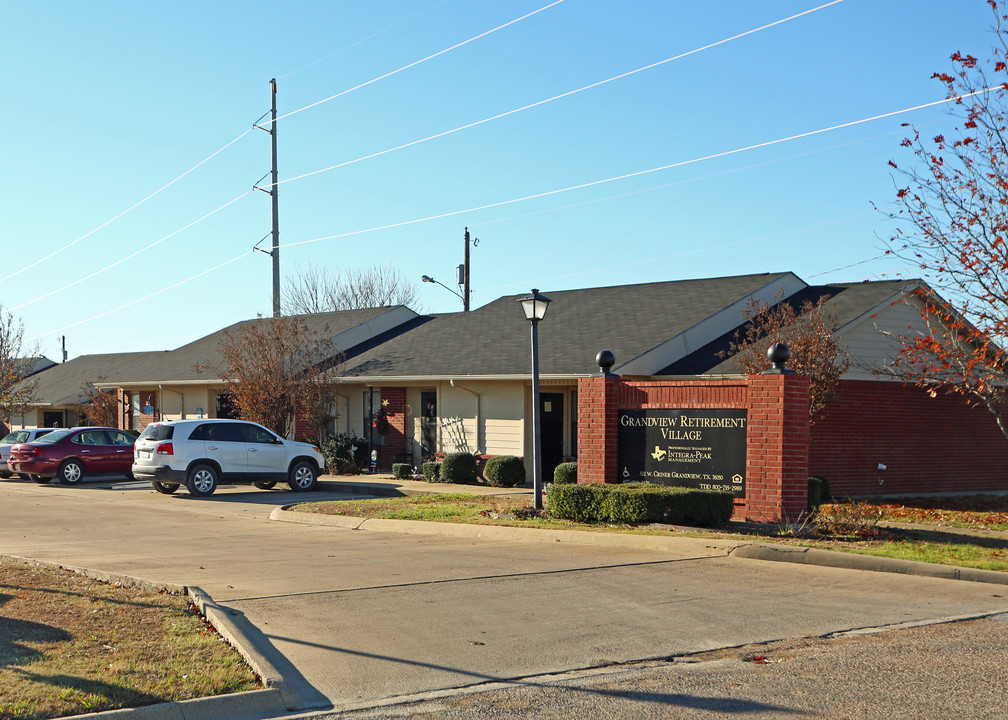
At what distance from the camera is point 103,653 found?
6867mm

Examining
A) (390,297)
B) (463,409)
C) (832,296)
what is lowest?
(463,409)

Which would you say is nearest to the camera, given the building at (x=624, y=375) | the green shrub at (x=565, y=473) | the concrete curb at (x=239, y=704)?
the concrete curb at (x=239, y=704)

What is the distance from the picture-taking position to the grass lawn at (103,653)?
232 inches

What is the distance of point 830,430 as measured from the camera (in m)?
20.2

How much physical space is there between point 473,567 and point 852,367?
41.4ft

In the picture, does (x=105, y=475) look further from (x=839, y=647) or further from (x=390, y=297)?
(x=390, y=297)

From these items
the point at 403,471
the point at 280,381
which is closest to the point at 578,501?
the point at 403,471

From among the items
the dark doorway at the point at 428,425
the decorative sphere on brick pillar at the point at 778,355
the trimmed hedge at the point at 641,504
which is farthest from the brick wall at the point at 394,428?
the decorative sphere on brick pillar at the point at 778,355

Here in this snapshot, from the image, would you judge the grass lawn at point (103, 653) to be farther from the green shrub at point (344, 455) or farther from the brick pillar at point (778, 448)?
the green shrub at point (344, 455)

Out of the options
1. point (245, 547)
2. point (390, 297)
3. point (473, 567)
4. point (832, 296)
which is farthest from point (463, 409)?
point (390, 297)

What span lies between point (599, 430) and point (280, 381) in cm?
1424

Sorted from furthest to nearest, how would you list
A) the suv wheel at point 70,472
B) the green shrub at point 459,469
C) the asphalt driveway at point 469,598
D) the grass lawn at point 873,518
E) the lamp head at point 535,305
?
the suv wheel at point 70,472
the green shrub at point 459,469
the lamp head at point 535,305
the grass lawn at point 873,518
the asphalt driveway at point 469,598

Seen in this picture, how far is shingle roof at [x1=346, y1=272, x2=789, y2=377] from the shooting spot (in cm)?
2408

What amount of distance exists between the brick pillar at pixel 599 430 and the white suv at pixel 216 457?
8.61m
